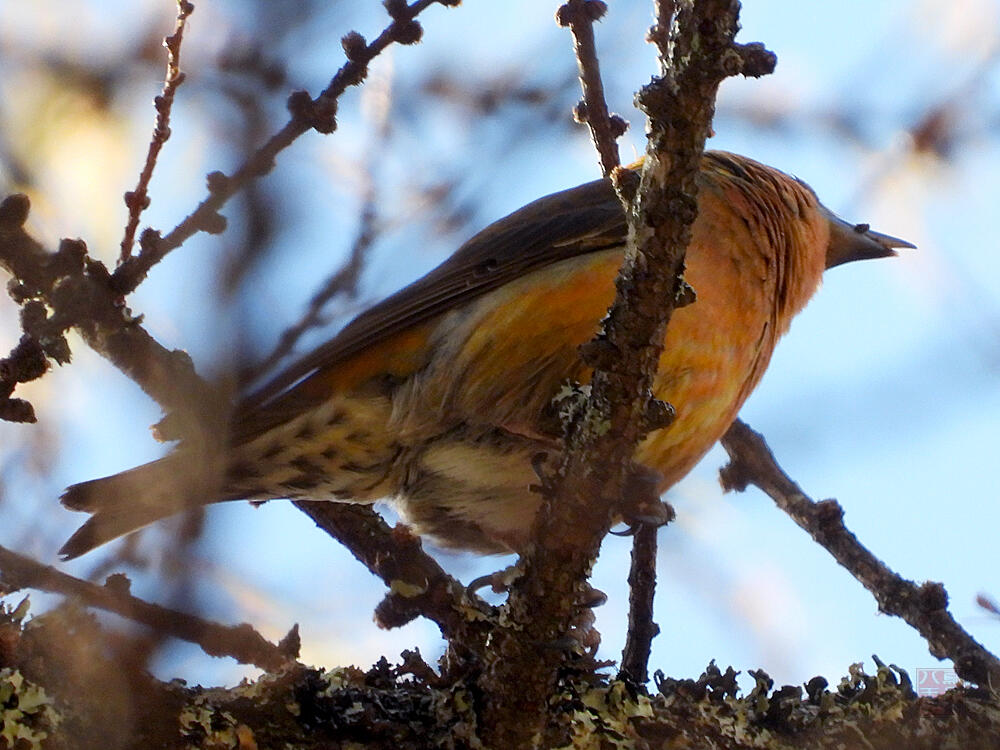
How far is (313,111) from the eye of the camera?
216 cm

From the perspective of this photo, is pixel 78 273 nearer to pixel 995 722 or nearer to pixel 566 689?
pixel 566 689

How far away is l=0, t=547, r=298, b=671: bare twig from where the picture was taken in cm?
125

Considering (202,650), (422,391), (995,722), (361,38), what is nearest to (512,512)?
(422,391)

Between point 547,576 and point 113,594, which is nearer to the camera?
point 113,594

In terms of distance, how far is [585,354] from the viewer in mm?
2371

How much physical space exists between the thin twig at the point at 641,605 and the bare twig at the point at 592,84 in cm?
110

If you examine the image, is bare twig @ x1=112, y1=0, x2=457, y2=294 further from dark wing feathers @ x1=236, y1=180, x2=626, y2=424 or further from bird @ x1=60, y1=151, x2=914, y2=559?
dark wing feathers @ x1=236, y1=180, x2=626, y2=424

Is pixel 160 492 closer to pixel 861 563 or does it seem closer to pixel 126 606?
pixel 126 606

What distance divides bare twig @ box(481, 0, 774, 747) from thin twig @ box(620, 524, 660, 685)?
63cm

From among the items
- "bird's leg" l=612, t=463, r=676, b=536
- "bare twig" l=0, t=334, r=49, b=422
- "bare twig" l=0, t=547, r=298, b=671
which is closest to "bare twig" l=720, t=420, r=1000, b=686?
"bird's leg" l=612, t=463, r=676, b=536

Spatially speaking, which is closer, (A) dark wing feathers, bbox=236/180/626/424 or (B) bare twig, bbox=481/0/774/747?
(B) bare twig, bbox=481/0/774/747

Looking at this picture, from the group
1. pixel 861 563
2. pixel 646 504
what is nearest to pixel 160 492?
pixel 646 504

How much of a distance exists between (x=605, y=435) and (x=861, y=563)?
4.74 ft

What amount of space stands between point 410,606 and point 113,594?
1722 mm
